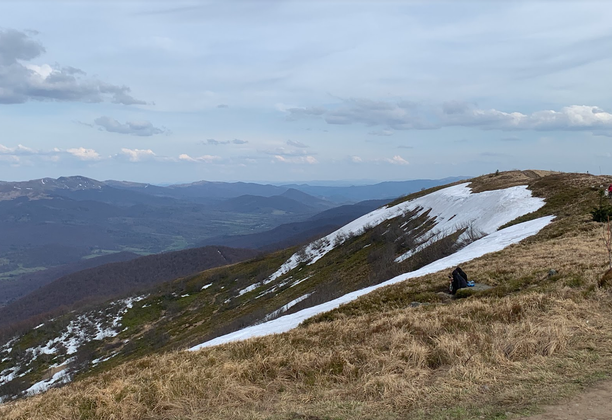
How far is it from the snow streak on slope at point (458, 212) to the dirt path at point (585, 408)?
2814 cm

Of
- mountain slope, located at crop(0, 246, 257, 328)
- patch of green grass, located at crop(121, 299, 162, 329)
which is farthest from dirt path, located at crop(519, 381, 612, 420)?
mountain slope, located at crop(0, 246, 257, 328)

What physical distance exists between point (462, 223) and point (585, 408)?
38.4m

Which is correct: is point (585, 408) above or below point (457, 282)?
above

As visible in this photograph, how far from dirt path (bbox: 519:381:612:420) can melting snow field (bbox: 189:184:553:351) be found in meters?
12.2

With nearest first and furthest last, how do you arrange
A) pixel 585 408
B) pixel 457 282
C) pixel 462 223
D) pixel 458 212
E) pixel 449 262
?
pixel 585 408
pixel 457 282
pixel 449 262
pixel 462 223
pixel 458 212

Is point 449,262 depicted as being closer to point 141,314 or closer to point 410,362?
point 410,362

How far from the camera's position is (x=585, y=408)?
5.48 metres

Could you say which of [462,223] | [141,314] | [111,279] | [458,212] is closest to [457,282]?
[462,223]

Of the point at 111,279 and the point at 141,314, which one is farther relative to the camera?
the point at 111,279

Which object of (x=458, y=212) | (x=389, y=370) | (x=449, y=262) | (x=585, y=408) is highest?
(x=458, y=212)

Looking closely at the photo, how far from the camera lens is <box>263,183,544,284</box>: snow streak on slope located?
35344 millimetres

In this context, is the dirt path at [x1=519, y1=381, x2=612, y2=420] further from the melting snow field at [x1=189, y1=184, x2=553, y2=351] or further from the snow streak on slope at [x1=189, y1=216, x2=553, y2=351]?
the snow streak on slope at [x1=189, y1=216, x2=553, y2=351]

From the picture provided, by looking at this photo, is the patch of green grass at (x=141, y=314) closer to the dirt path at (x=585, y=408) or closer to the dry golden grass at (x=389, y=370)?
the dry golden grass at (x=389, y=370)

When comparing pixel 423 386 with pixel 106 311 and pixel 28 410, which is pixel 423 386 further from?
pixel 106 311
